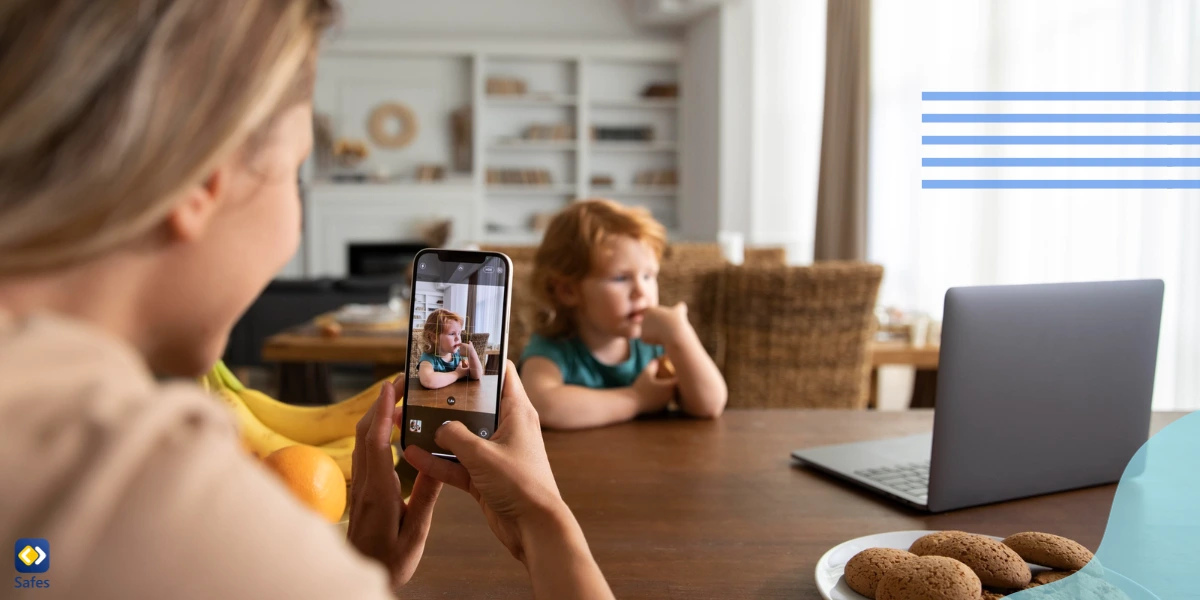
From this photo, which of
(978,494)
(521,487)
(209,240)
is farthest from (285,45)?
(978,494)

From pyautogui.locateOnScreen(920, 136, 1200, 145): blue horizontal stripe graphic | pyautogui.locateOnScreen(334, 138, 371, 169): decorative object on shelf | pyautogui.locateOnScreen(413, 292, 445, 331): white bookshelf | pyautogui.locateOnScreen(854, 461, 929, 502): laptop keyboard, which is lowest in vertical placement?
pyautogui.locateOnScreen(854, 461, 929, 502): laptop keyboard

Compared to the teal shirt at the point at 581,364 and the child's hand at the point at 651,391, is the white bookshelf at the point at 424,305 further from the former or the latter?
the teal shirt at the point at 581,364

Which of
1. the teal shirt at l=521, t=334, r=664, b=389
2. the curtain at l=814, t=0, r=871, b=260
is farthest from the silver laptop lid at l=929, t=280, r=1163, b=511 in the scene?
the curtain at l=814, t=0, r=871, b=260

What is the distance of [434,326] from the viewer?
674 millimetres

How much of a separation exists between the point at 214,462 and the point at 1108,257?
3.61m

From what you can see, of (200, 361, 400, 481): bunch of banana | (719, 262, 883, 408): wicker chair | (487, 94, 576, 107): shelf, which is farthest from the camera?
(487, 94, 576, 107): shelf

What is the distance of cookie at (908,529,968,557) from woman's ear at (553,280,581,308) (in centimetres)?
99

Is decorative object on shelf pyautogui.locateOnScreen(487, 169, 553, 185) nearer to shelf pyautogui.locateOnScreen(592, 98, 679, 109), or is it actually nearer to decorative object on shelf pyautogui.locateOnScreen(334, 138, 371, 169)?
shelf pyautogui.locateOnScreen(592, 98, 679, 109)

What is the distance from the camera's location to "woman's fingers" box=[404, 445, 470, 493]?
64cm

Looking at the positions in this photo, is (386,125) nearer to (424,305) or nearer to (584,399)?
(584,399)

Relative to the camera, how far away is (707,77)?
697 cm

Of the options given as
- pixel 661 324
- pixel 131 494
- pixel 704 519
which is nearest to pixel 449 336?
pixel 704 519

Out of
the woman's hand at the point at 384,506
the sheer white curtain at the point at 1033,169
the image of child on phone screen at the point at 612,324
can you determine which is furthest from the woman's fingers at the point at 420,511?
the sheer white curtain at the point at 1033,169

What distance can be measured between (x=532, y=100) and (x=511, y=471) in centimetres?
719
